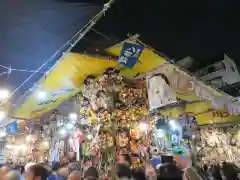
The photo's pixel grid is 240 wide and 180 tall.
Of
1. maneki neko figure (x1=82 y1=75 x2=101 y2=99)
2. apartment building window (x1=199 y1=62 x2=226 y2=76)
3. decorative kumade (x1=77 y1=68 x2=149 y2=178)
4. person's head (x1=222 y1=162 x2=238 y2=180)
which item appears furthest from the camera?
apartment building window (x1=199 y1=62 x2=226 y2=76)

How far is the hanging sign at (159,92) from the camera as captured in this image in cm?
507

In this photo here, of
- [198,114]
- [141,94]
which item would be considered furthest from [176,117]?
[141,94]

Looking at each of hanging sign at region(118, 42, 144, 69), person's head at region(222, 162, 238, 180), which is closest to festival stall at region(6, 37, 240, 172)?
hanging sign at region(118, 42, 144, 69)

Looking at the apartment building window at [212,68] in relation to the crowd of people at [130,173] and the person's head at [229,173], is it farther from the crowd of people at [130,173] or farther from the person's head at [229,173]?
the person's head at [229,173]

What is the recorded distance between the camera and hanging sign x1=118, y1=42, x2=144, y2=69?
4.70m

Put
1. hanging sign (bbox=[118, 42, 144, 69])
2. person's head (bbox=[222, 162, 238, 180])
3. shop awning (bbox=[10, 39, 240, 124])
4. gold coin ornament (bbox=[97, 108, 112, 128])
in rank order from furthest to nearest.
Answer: gold coin ornament (bbox=[97, 108, 112, 128])
shop awning (bbox=[10, 39, 240, 124])
hanging sign (bbox=[118, 42, 144, 69])
person's head (bbox=[222, 162, 238, 180])

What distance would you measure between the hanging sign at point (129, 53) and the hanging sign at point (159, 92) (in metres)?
0.89

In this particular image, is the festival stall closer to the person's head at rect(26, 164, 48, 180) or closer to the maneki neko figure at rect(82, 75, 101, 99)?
the maneki neko figure at rect(82, 75, 101, 99)

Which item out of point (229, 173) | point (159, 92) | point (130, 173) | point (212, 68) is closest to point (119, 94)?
point (159, 92)

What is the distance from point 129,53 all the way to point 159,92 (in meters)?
1.23

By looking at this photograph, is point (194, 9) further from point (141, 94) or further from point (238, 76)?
point (238, 76)

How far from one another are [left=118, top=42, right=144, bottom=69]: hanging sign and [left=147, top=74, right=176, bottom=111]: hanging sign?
89 cm

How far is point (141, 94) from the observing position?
605 cm

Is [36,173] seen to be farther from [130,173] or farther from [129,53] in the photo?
[129,53]
